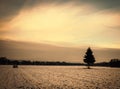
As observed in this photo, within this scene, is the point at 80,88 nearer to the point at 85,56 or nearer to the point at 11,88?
the point at 11,88

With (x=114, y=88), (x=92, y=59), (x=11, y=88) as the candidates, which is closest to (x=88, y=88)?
(x=114, y=88)

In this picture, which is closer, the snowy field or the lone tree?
the snowy field

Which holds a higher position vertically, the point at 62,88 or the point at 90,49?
the point at 90,49

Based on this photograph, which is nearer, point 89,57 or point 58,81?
point 58,81

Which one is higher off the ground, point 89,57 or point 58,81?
point 89,57

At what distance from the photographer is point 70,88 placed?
1071 inches

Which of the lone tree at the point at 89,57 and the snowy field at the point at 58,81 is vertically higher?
the lone tree at the point at 89,57

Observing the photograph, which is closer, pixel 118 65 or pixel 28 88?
pixel 28 88

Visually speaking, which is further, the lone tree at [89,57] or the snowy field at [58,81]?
the lone tree at [89,57]

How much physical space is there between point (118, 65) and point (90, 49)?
245 ft

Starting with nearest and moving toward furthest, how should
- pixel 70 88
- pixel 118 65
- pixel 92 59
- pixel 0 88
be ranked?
1. pixel 0 88
2. pixel 70 88
3. pixel 92 59
4. pixel 118 65

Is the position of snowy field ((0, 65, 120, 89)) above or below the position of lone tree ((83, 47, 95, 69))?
below

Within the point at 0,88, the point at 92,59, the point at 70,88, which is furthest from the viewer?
the point at 92,59

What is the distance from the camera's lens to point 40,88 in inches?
1047
